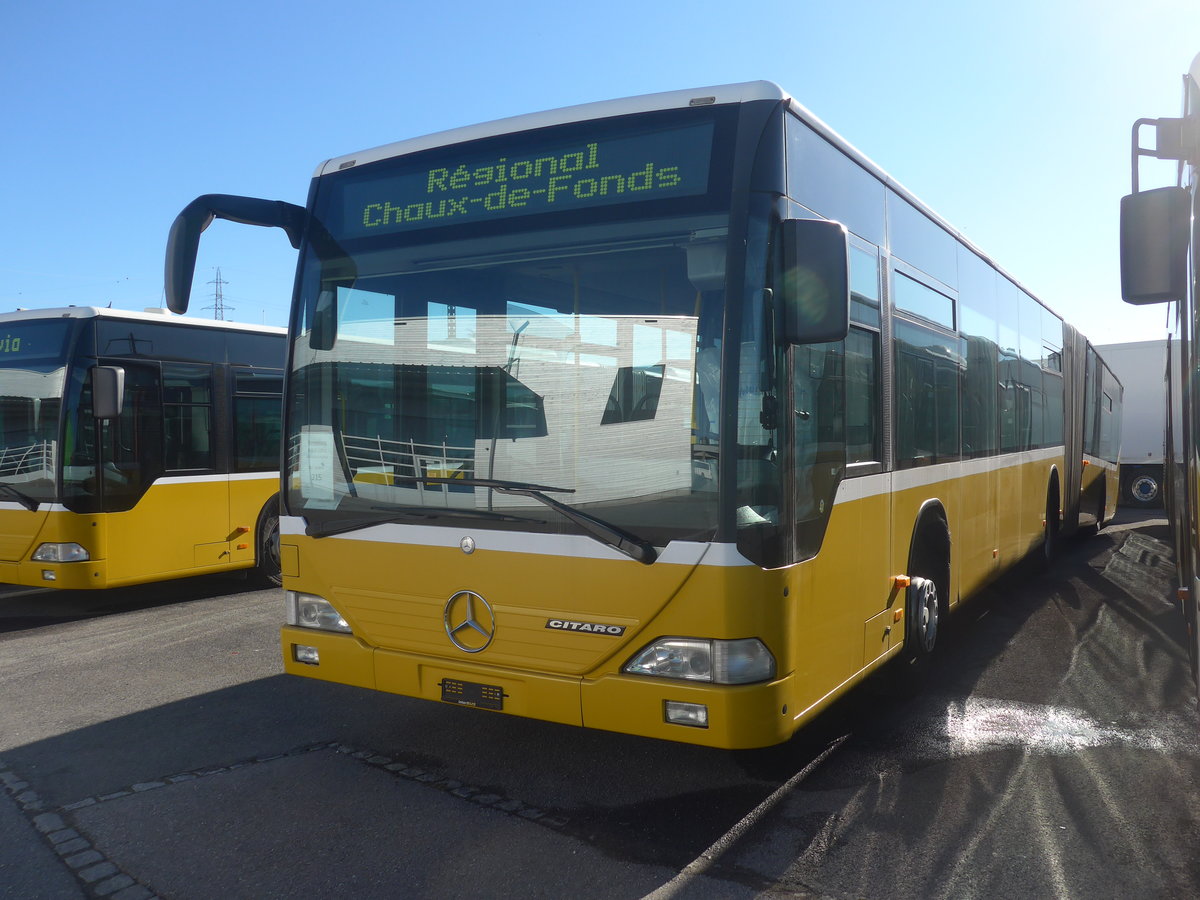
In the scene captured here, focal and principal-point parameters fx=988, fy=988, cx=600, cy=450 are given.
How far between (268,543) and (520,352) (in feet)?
23.9

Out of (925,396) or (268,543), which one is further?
(268,543)

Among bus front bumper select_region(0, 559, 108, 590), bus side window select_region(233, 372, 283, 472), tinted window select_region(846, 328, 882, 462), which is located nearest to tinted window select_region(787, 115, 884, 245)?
tinted window select_region(846, 328, 882, 462)

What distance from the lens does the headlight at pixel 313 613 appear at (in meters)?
4.70

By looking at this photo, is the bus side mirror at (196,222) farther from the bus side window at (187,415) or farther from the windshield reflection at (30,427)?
the bus side window at (187,415)

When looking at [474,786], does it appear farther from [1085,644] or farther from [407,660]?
[1085,644]

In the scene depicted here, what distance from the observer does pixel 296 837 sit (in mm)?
3982

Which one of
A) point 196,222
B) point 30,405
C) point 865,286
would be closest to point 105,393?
point 30,405

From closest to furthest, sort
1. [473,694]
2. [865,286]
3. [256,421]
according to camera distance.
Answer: [473,694]
[865,286]
[256,421]

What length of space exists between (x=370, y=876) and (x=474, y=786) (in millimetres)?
970

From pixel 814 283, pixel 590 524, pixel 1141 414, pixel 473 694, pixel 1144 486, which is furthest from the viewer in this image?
pixel 1144 486

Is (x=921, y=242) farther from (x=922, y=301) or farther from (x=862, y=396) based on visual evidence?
(x=862, y=396)

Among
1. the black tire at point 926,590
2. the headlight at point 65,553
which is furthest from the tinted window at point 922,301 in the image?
the headlight at point 65,553

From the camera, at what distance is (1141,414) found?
2217 centimetres

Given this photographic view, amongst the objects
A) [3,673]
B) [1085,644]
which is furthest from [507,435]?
[1085,644]
